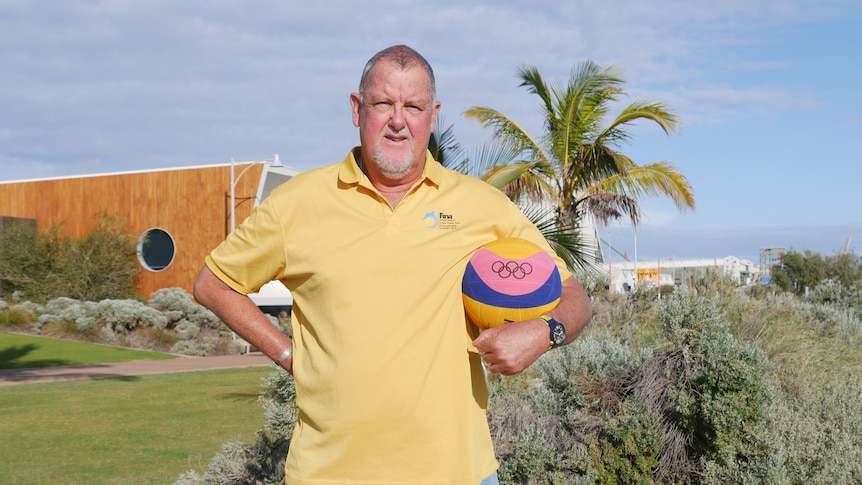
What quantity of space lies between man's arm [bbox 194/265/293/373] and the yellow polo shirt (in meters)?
0.05

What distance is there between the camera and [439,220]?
120 inches

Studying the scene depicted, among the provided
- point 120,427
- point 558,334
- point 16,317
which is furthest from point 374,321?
point 16,317

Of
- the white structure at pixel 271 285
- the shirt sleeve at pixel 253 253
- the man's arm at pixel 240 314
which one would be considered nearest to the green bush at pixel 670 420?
the man's arm at pixel 240 314

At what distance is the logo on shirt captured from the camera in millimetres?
3010

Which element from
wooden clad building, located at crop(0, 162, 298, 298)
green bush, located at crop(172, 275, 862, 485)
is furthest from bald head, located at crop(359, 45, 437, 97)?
wooden clad building, located at crop(0, 162, 298, 298)

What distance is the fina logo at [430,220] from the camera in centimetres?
301

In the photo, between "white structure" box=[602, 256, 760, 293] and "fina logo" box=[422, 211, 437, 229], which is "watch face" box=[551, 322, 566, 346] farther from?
"white structure" box=[602, 256, 760, 293]

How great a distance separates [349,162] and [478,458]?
1.18 metres

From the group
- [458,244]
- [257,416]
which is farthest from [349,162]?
[257,416]

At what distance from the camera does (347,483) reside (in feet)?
9.02

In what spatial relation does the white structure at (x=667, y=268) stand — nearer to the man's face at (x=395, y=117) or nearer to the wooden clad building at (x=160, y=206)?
the wooden clad building at (x=160, y=206)

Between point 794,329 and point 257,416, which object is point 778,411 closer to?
point 794,329

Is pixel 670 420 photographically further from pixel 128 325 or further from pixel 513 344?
pixel 128 325

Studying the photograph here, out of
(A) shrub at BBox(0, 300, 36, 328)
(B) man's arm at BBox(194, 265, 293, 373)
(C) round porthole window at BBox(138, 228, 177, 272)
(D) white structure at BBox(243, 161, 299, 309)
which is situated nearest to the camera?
(B) man's arm at BBox(194, 265, 293, 373)
